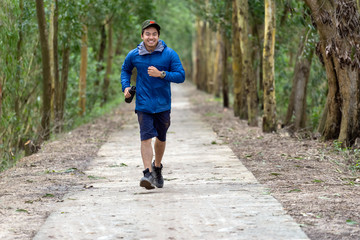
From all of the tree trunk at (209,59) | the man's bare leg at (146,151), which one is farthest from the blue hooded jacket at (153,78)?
the tree trunk at (209,59)

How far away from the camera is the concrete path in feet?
18.6

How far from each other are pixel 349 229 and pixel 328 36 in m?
6.86

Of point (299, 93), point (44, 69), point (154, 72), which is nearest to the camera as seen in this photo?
point (154, 72)

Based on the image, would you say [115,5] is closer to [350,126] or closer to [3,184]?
[350,126]

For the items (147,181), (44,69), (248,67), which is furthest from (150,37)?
(248,67)

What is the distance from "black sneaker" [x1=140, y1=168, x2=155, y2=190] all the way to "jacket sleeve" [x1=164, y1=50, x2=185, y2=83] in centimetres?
124

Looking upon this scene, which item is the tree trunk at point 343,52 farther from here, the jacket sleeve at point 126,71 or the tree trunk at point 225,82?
the tree trunk at point 225,82

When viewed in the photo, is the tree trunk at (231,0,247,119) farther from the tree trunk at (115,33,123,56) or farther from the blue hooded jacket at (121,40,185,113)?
the tree trunk at (115,33,123,56)

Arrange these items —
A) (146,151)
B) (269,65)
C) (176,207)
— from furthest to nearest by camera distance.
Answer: (269,65) < (146,151) < (176,207)

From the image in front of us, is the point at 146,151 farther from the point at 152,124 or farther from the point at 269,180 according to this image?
the point at 269,180

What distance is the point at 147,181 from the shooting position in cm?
785

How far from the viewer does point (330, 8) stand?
38.3 ft

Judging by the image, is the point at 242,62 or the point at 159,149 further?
the point at 242,62

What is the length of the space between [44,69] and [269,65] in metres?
5.71
